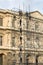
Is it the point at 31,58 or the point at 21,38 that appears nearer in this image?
the point at 21,38

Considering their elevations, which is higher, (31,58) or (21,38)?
(21,38)

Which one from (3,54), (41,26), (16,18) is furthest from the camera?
(41,26)

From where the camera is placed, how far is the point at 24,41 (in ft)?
68.2

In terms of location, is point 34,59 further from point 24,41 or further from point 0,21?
point 0,21

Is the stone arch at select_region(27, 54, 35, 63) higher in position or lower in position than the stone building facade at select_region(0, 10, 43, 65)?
lower

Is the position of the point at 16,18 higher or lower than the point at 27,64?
higher

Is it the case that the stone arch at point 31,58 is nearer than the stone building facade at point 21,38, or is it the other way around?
the stone building facade at point 21,38

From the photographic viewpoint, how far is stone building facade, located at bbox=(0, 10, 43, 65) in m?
19.5

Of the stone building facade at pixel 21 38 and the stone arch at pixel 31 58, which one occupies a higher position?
the stone building facade at pixel 21 38

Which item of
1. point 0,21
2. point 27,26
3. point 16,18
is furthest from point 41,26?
point 0,21

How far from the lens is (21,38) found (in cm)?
2061

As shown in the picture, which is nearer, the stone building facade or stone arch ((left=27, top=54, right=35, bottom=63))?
the stone building facade

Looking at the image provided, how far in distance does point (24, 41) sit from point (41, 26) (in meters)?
3.26

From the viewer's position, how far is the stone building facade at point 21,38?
19.5 metres
